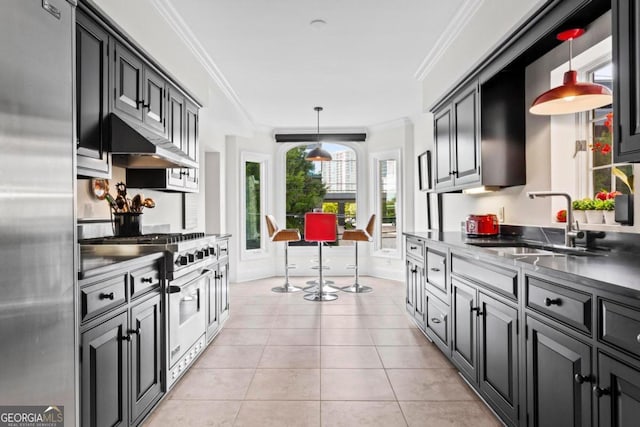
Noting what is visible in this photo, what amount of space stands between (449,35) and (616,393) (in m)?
3.08

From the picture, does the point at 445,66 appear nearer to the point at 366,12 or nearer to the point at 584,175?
the point at 366,12

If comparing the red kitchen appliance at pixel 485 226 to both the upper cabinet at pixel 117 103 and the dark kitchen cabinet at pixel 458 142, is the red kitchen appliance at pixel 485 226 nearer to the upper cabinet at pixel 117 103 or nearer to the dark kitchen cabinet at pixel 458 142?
the dark kitchen cabinet at pixel 458 142

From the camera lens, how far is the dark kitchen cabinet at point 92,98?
2100mm

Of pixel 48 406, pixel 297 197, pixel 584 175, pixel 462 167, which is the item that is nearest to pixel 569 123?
pixel 584 175

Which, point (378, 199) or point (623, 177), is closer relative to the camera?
point (623, 177)

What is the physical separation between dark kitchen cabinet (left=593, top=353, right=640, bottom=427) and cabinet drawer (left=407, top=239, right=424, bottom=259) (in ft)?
7.30

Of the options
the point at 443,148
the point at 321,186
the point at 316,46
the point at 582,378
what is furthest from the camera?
the point at 321,186

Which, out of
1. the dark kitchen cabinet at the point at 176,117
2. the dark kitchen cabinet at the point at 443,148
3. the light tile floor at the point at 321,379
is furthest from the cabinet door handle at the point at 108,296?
the dark kitchen cabinet at the point at 443,148

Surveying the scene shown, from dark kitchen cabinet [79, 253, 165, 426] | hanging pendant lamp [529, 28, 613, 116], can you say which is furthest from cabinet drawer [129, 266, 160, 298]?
hanging pendant lamp [529, 28, 613, 116]

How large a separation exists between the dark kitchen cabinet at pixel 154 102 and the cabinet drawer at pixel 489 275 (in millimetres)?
2453

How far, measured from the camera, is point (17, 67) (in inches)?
45.6

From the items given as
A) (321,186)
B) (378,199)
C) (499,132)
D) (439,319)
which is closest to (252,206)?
(321,186)

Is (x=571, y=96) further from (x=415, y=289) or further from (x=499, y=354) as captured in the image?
(x=415, y=289)

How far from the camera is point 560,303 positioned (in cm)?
154
